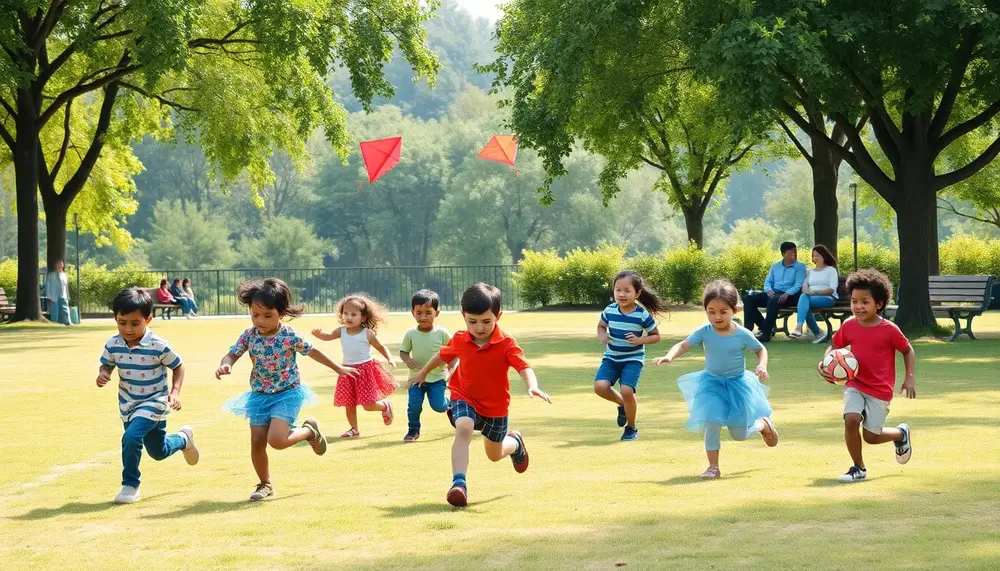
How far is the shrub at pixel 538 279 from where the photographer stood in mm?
42812

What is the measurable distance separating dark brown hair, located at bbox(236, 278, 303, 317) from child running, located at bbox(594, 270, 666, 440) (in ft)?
9.61

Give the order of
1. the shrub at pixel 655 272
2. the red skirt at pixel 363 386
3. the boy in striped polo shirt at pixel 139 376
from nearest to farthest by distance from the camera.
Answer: the boy in striped polo shirt at pixel 139 376
the red skirt at pixel 363 386
the shrub at pixel 655 272

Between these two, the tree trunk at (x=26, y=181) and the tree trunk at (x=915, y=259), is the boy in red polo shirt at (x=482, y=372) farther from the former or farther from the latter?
the tree trunk at (x=26, y=181)

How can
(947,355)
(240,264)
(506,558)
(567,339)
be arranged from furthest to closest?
1. (240,264)
2. (567,339)
3. (947,355)
4. (506,558)

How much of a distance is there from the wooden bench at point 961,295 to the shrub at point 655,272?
687 inches

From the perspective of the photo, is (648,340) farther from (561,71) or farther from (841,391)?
(561,71)

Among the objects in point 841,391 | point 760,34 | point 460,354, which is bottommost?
point 841,391

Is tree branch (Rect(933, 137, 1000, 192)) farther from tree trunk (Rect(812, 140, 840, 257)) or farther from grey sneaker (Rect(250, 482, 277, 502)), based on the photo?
grey sneaker (Rect(250, 482, 277, 502))

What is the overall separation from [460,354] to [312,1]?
2304cm

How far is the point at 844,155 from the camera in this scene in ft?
74.6

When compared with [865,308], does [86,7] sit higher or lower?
higher

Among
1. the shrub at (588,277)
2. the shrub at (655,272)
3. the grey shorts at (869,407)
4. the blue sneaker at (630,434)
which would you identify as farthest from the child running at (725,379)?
the shrub at (588,277)

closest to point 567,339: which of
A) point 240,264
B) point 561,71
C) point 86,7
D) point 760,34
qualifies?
point 561,71

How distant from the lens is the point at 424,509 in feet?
23.1
